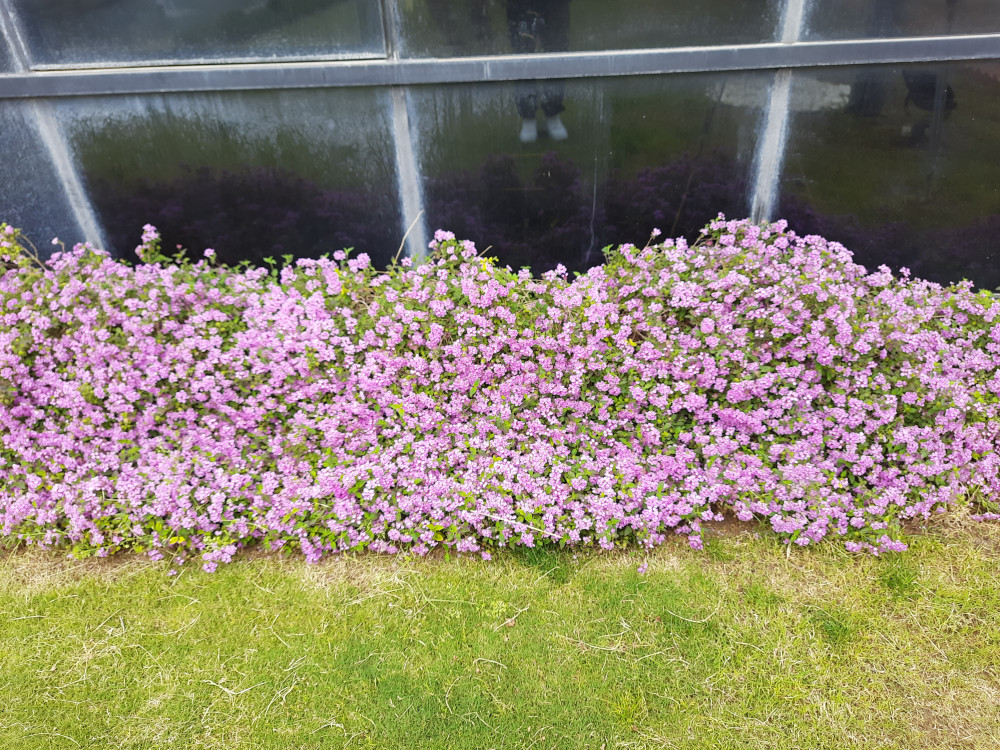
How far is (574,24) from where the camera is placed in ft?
11.3

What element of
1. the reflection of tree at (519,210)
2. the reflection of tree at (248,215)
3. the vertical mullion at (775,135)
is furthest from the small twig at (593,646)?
the vertical mullion at (775,135)

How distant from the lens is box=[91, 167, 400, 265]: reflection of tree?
3912mm

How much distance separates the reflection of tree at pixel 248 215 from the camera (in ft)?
12.8

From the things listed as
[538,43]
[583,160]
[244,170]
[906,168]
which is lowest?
[906,168]

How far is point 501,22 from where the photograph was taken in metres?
3.43

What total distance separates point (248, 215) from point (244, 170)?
0.31m

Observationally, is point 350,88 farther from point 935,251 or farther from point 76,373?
point 935,251

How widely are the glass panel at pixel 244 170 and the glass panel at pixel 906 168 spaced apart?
2.86 metres

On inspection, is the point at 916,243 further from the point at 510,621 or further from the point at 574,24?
the point at 510,621

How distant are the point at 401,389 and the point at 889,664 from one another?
2453 millimetres

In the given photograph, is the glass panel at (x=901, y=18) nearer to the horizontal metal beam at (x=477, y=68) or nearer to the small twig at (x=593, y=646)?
the horizontal metal beam at (x=477, y=68)

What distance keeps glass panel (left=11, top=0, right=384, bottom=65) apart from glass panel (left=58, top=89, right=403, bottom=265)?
0.24m

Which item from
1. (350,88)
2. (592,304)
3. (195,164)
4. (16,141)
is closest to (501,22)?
(350,88)

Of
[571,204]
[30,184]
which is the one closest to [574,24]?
[571,204]
